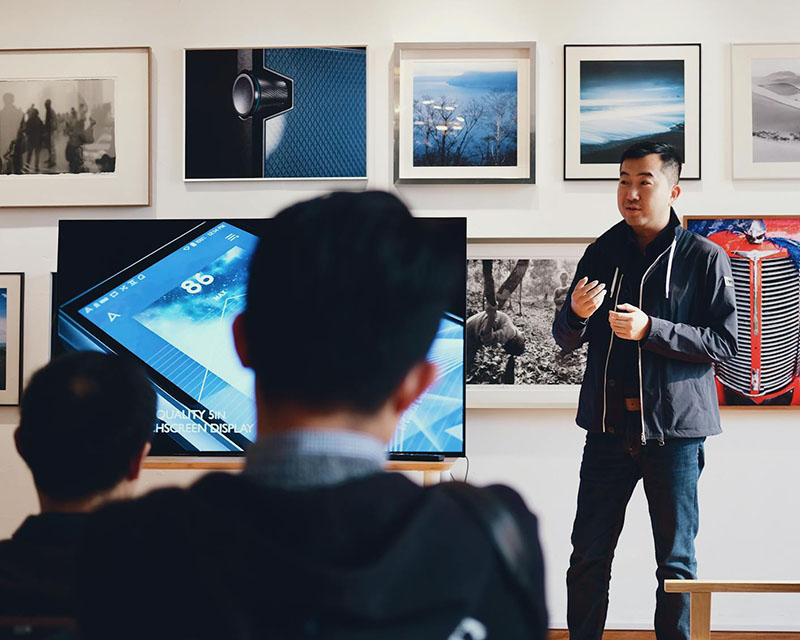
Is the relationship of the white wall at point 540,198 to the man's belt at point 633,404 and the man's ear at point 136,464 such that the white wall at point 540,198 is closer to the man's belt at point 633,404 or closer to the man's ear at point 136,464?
the man's belt at point 633,404

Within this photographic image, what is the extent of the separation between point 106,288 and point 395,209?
8.33ft

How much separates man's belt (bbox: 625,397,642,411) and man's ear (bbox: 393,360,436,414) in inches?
75.0

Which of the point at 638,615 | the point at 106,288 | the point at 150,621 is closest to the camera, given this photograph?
the point at 150,621

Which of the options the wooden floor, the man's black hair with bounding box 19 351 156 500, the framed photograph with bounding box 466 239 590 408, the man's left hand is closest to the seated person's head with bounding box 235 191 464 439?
the man's black hair with bounding box 19 351 156 500

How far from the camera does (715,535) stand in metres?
3.25

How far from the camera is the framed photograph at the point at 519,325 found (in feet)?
10.8

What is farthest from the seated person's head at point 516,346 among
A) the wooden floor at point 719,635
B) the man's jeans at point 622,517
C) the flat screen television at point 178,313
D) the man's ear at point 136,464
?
the man's ear at point 136,464

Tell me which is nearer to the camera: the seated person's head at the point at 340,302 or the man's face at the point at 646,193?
the seated person's head at the point at 340,302

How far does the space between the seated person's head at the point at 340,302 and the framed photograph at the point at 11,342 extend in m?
3.00

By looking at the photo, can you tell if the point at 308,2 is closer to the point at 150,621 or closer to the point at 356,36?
the point at 356,36

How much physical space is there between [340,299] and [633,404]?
2.01 meters

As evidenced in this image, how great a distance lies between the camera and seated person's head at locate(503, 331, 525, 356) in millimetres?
3295

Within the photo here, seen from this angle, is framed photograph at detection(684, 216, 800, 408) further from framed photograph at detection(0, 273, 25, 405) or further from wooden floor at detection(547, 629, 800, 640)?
framed photograph at detection(0, 273, 25, 405)

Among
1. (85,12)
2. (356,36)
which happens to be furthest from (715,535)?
(85,12)
